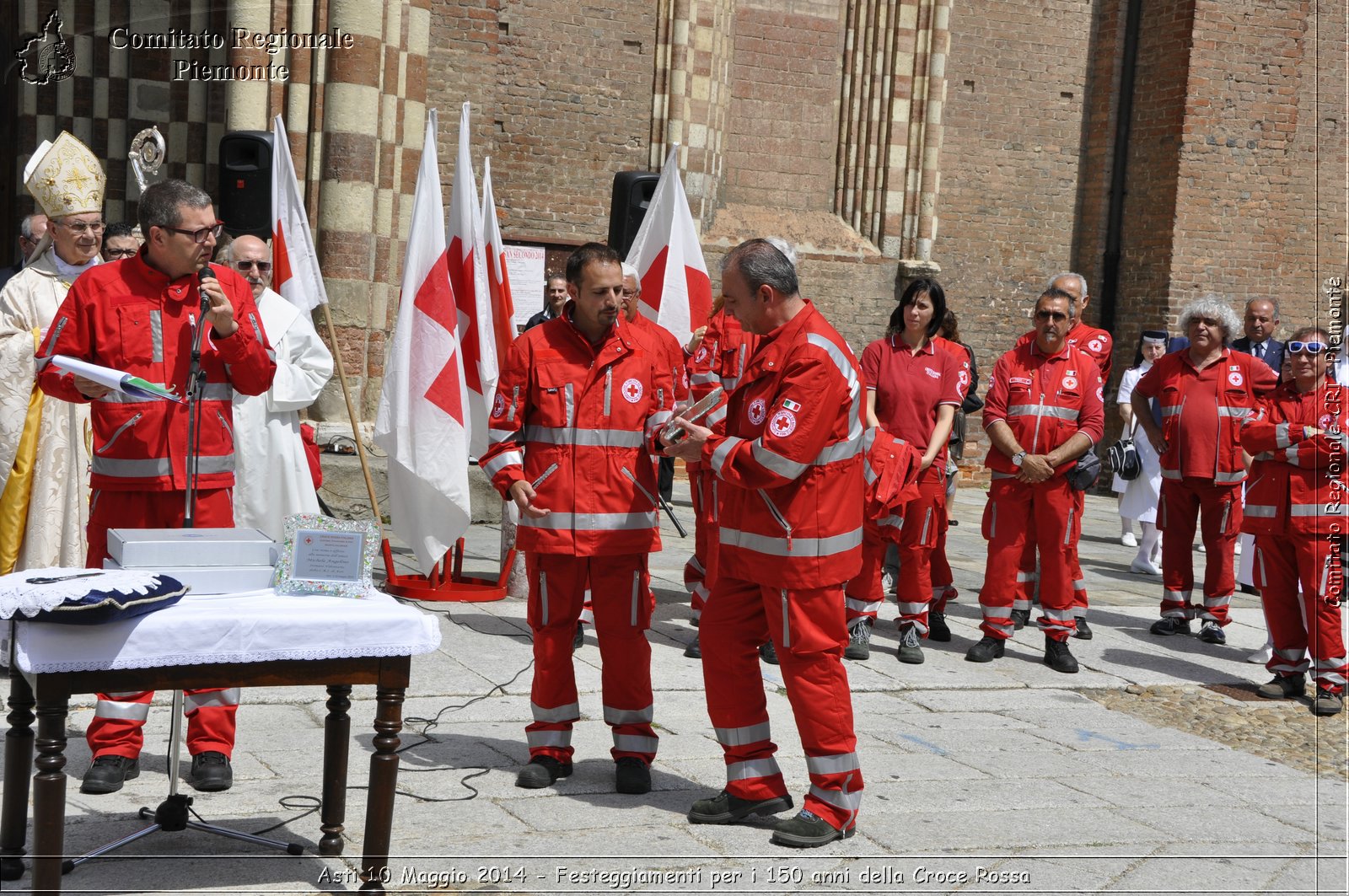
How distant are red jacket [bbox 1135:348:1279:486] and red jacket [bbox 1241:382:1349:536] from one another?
1051 mm

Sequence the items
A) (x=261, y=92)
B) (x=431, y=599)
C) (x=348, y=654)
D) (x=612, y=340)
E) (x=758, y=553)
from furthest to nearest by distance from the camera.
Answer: (x=261, y=92) → (x=431, y=599) → (x=612, y=340) → (x=758, y=553) → (x=348, y=654)

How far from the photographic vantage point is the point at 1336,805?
5566mm

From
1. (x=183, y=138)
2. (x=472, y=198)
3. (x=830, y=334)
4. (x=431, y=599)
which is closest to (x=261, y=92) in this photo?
(x=183, y=138)

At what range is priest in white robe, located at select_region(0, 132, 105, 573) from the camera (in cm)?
618

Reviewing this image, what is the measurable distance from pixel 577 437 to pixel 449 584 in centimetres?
355

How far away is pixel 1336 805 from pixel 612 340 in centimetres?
346

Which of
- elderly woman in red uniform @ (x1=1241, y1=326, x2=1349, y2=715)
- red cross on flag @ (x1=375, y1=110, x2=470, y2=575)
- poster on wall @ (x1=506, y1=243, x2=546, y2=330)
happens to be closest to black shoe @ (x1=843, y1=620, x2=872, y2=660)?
elderly woman in red uniform @ (x1=1241, y1=326, x2=1349, y2=715)

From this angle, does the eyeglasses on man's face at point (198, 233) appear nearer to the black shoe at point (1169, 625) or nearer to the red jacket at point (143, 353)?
the red jacket at point (143, 353)

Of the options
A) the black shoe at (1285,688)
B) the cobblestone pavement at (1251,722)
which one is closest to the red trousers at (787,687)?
the cobblestone pavement at (1251,722)

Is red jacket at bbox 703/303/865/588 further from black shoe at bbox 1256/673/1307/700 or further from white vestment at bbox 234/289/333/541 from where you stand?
black shoe at bbox 1256/673/1307/700

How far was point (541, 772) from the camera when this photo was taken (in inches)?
199

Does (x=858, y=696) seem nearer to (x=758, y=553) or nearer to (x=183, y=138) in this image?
(x=758, y=553)

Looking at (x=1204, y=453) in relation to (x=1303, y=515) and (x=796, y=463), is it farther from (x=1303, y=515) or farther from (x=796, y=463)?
(x=796, y=463)

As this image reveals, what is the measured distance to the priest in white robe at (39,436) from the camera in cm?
618
